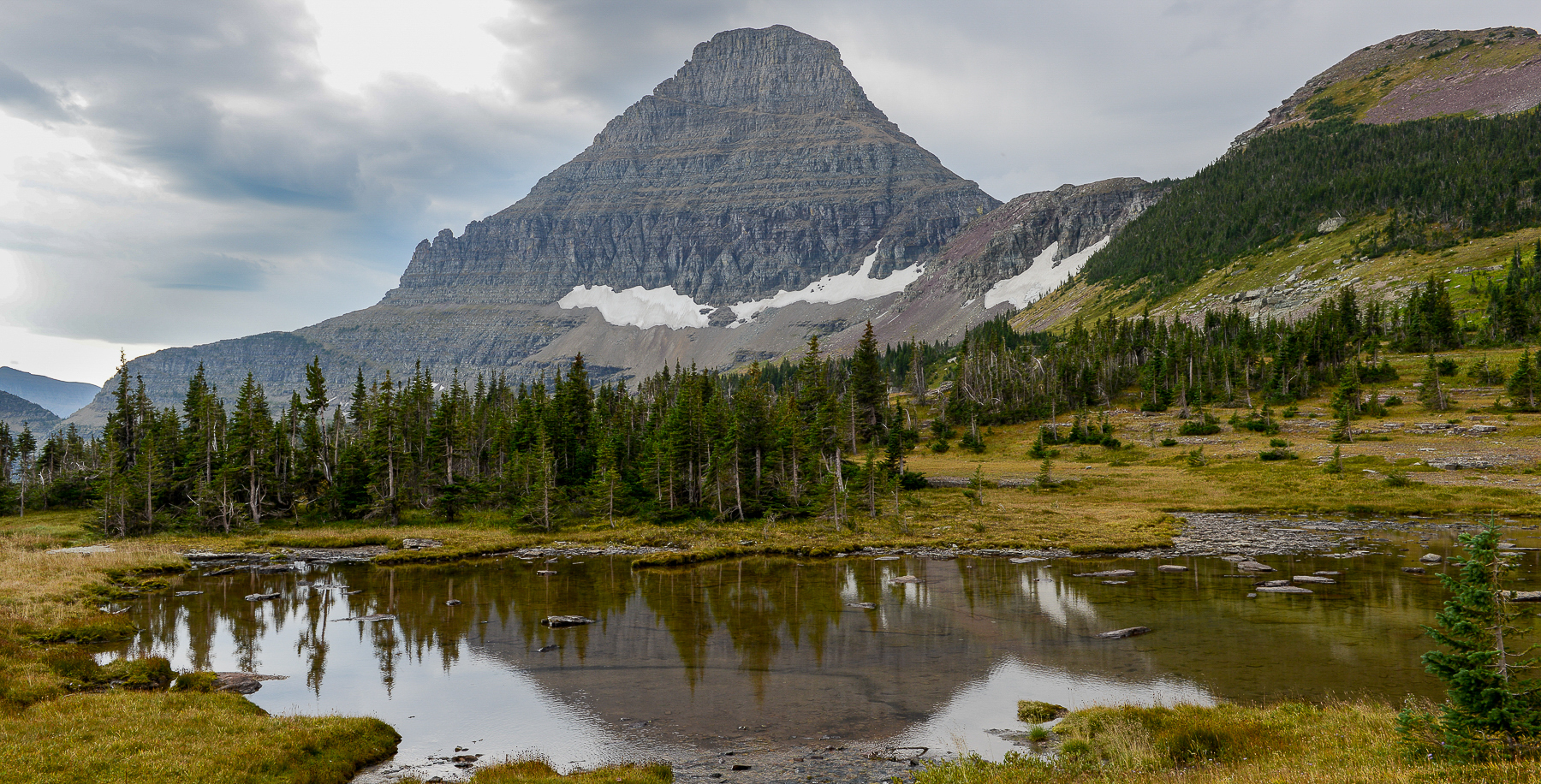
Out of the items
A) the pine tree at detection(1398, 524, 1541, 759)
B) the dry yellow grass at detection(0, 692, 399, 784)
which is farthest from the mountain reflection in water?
the pine tree at detection(1398, 524, 1541, 759)

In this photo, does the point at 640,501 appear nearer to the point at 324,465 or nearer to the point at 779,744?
the point at 324,465

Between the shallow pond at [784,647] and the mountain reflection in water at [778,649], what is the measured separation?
13 centimetres

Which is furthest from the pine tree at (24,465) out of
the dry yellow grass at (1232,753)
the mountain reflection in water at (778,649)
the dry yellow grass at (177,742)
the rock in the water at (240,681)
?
the dry yellow grass at (1232,753)

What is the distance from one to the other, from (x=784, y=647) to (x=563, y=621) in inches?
444

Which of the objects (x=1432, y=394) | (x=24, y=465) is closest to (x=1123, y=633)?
(x=1432, y=394)

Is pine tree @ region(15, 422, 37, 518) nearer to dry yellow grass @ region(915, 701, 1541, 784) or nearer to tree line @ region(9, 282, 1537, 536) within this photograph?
tree line @ region(9, 282, 1537, 536)

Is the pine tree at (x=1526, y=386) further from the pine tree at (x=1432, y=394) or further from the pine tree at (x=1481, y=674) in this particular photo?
the pine tree at (x=1481, y=674)

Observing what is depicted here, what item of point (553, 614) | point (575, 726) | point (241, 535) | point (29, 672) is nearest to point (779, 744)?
point (575, 726)

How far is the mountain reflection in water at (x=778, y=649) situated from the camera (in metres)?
23.7

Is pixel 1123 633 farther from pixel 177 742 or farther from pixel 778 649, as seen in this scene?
pixel 177 742

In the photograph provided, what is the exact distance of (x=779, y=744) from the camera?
2142 cm

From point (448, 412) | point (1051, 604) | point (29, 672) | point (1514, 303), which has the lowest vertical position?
point (1051, 604)

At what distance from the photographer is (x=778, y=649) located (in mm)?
31406

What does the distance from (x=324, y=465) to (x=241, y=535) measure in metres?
13.5
